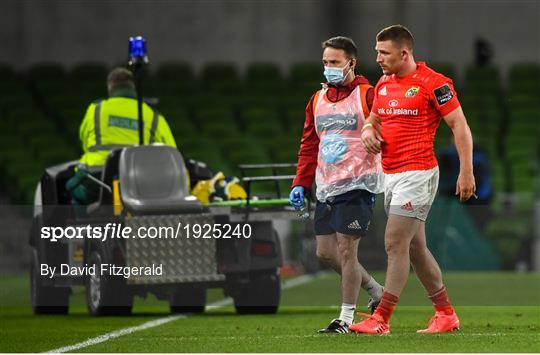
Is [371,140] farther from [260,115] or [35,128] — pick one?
[260,115]

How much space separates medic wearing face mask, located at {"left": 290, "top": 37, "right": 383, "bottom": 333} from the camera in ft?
29.3

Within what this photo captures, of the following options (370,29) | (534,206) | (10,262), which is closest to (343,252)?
(10,262)

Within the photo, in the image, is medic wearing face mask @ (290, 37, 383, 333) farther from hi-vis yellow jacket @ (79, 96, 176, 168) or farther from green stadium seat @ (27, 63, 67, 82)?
green stadium seat @ (27, 63, 67, 82)

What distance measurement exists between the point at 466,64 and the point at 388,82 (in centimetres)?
1775

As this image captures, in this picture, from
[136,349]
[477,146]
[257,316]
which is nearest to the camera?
[136,349]

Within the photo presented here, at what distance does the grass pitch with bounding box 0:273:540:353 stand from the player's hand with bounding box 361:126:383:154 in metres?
1.01

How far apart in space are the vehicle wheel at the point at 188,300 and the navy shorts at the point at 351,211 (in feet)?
6.90

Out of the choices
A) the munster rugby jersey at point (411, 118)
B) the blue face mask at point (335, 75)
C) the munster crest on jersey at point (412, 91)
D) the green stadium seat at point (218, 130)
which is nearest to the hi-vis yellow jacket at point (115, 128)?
the blue face mask at point (335, 75)

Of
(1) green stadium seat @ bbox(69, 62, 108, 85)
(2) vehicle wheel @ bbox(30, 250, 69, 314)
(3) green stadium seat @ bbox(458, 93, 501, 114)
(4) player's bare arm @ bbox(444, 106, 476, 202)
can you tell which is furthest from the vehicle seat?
(1) green stadium seat @ bbox(69, 62, 108, 85)

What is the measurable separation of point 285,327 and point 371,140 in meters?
1.84

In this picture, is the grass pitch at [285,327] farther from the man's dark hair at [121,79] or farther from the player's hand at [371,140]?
the man's dark hair at [121,79]

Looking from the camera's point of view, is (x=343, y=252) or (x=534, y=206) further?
(x=534, y=206)

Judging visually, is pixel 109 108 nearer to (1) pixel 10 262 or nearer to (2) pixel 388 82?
(1) pixel 10 262

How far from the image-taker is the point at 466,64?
26.0 meters
